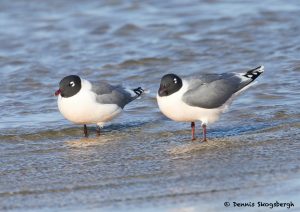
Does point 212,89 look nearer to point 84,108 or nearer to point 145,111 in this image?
point 84,108

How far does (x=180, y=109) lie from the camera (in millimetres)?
9039

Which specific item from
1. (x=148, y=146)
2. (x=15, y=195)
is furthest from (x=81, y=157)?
(x=15, y=195)

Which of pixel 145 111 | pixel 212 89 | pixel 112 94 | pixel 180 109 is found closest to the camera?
pixel 180 109

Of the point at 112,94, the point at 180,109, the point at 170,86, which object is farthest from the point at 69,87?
the point at 180,109

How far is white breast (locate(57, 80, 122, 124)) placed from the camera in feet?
31.3

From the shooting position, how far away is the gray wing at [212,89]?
359 inches

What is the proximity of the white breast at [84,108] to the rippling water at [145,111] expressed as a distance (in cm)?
24

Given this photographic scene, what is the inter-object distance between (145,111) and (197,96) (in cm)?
203

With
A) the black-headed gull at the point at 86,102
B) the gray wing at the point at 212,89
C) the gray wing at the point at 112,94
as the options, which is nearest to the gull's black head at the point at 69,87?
the black-headed gull at the point at 86,102

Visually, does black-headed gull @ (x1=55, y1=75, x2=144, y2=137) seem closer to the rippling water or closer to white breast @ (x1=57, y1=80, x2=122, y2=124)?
white breast @ (x1=57, y1=80, x2=122, y2=124)

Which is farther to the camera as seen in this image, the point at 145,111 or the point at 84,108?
the point at 145,111

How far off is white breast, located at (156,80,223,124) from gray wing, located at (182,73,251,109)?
0.16ft

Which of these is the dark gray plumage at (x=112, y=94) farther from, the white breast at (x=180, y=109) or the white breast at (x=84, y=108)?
the white breast at (x=180, y=109)

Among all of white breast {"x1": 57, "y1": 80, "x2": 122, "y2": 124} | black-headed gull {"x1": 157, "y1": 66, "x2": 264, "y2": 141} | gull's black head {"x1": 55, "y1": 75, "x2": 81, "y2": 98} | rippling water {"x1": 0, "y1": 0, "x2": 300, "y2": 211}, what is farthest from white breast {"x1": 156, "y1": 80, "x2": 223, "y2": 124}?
gull's black head {"x1": 55, "y1": 75, "x2": 81, "y2": 98}
